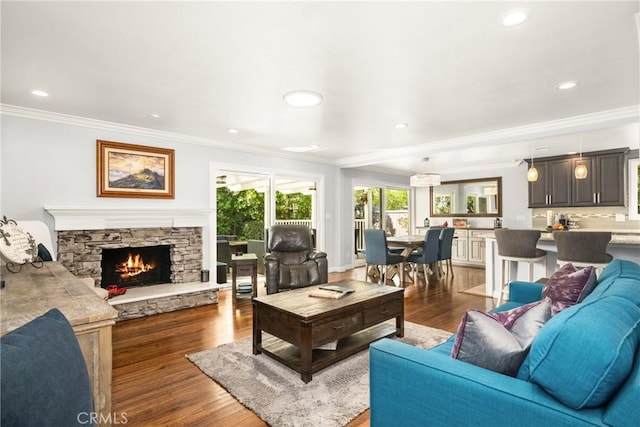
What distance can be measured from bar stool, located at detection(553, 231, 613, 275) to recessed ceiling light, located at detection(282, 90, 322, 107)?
3.03 meters

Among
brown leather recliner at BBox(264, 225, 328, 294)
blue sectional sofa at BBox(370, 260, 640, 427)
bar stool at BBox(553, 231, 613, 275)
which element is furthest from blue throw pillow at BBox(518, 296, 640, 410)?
brown leather recliner at BBox(264, 225, 328, 294)

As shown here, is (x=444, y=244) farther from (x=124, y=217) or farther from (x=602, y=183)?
(x=124, y=217)

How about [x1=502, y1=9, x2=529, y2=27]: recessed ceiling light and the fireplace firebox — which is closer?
[x1=502, y1=9, x2=529, y2=27]: recessed ceiling light

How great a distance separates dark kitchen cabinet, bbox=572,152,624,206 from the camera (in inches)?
225

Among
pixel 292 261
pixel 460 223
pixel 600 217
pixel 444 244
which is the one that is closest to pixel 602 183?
pixel 600 217

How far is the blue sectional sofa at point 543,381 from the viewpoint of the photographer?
0.91 meters

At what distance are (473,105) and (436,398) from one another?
125 inches

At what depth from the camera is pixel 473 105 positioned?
3.49 meters

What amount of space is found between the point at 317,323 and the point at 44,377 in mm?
1803

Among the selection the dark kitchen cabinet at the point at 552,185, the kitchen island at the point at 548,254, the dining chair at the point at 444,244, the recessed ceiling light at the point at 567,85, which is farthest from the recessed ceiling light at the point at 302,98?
the dark kitchen cabinet at the point at 552,185

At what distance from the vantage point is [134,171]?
4.35 metres

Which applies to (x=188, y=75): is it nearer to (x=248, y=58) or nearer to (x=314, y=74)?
(x=248, y=58)

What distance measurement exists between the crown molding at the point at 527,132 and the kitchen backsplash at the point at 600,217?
3.04 m

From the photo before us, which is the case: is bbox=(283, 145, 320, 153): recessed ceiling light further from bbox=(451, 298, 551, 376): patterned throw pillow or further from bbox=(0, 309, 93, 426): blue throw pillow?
bbox=(0, 309, 93, 426): blue throw pillow
